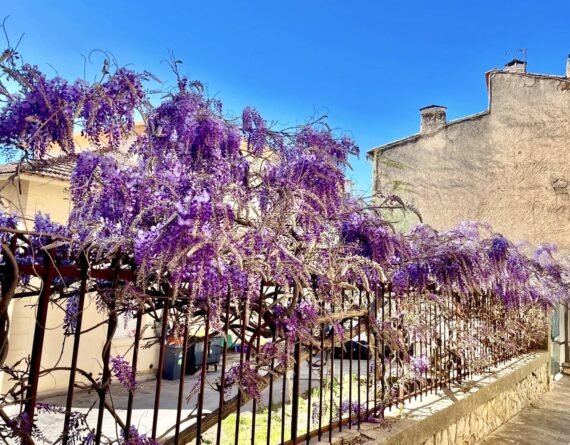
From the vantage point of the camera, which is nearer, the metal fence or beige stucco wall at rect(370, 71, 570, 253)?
the metal fence

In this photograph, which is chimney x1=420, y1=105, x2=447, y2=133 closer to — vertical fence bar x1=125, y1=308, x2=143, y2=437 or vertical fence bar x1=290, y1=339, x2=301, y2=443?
vertical fence bar x1=290, y1=339, x2=301, y2=443

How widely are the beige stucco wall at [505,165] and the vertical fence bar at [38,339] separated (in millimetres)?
13048

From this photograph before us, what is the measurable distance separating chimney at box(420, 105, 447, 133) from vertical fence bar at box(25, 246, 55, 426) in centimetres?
1384

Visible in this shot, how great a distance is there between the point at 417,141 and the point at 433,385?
1029cm

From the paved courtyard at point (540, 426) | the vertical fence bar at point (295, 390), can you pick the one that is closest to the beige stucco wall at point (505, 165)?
the paved courtyard at point (540, 426)

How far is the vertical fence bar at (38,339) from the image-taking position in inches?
74.2

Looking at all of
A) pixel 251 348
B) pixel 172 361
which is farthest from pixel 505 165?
pixel 251 348

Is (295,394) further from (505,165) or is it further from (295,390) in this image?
(505,165)

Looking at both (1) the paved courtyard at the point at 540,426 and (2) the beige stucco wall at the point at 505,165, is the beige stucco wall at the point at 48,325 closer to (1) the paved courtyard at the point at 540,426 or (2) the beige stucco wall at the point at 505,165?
(1) the paved courtyard at the point at 540,426

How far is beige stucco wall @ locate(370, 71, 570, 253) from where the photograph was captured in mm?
12562

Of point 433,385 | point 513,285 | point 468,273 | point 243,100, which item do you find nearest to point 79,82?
point 243,100

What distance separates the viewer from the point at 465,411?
5.41 meters

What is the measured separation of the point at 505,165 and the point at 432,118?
103 inches

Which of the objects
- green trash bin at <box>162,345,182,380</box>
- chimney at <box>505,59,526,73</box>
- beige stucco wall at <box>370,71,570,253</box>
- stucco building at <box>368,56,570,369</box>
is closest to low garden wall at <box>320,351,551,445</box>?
stucco building at <box>368,56,570,369</box>
